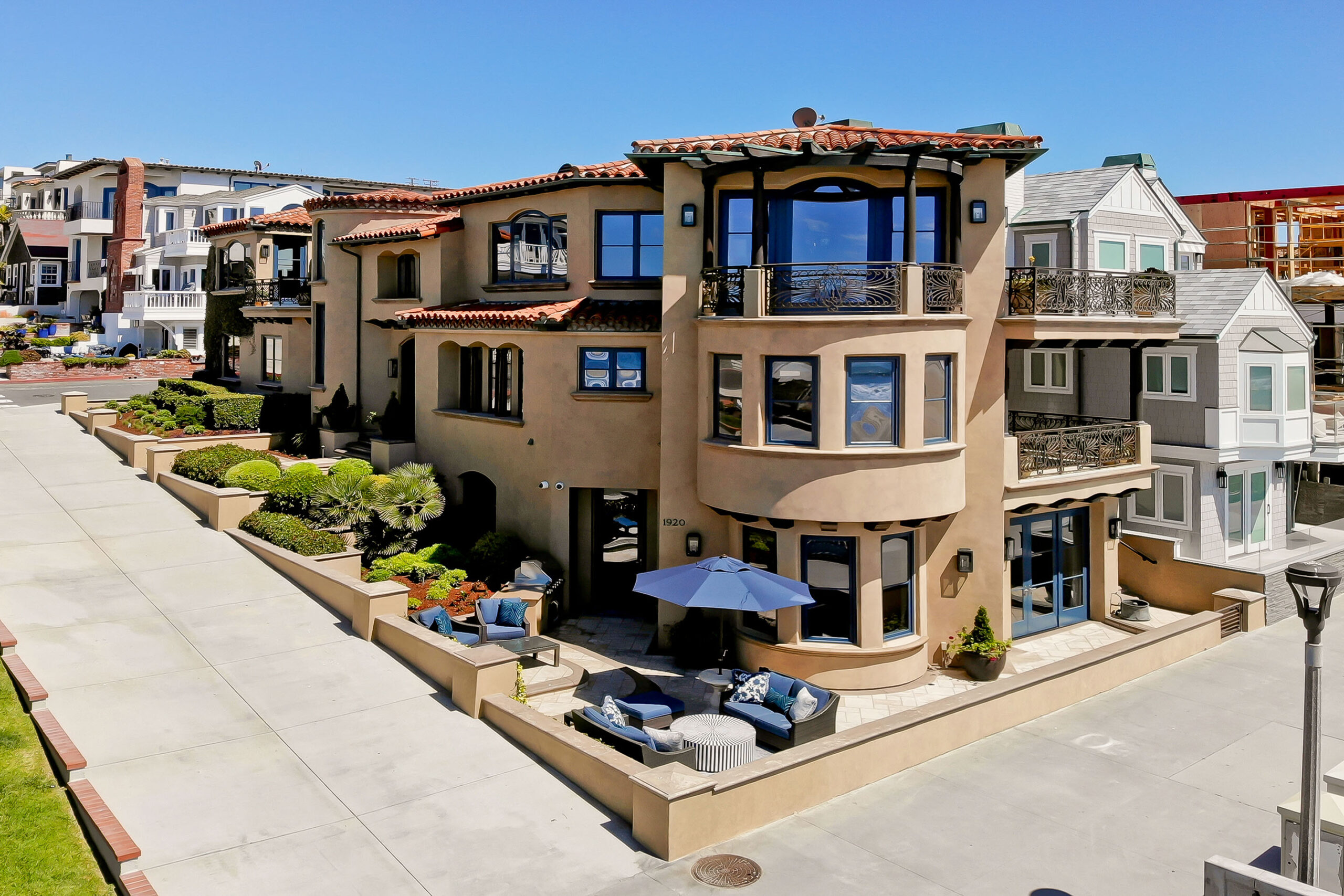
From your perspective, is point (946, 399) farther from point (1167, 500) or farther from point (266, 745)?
point (266, 745)

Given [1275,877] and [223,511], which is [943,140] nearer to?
[1275,877]

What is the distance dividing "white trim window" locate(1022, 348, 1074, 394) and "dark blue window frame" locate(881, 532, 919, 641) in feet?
32.3

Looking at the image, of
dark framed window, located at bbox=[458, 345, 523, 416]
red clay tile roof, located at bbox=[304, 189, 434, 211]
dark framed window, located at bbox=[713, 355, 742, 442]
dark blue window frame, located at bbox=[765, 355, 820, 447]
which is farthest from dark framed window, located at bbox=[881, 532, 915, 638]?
red clay tile roof, located at bbox=[304, 189, 434, 211]

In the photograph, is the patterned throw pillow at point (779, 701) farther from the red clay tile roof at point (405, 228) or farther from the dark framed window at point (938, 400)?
the red clay tile roof at point (405, 228)

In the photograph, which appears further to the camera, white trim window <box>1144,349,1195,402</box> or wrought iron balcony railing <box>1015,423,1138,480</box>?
white trim window <box>1144,349,1195,402</box>

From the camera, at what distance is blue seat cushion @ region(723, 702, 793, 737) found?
48.4 ft

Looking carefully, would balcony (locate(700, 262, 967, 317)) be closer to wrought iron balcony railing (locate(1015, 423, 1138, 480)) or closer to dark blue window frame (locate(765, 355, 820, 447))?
dark blue window frame (locate(765, 355, 820, 447))

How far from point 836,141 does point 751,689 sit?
10235mm

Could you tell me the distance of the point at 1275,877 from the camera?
8.66 meters

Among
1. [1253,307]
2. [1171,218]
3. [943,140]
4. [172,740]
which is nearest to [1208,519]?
[1253,307]

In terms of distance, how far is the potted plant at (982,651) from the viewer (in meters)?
18.5

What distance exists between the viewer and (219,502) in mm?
21406

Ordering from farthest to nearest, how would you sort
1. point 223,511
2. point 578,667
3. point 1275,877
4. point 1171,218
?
point 1171,218, point 223,511, point 578,667, point 1275,877

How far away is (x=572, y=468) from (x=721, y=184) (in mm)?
7132
